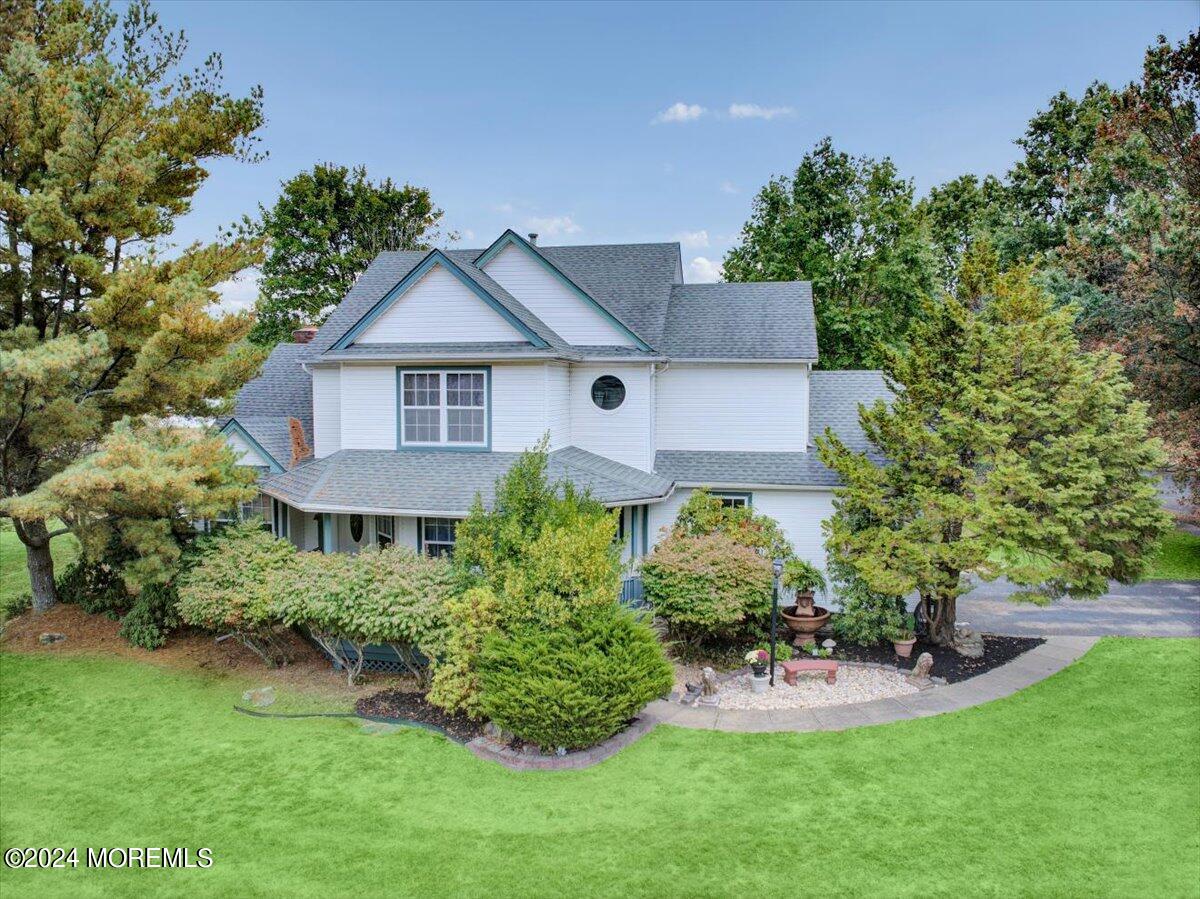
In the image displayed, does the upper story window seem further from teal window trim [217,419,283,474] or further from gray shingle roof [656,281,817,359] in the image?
gray shingle roof [656,281,817,359]

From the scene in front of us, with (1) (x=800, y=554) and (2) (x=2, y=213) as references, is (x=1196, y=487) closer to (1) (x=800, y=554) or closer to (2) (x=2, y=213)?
(1) (x=800, y=554)

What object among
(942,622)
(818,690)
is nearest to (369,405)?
(818,690)

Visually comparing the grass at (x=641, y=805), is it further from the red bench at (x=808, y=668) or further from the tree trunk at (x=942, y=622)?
the tree trunk at (x=942, y=622)

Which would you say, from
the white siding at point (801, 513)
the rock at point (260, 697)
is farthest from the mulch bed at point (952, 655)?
the rock at point (260, 697)

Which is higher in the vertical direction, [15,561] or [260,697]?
[15,561]

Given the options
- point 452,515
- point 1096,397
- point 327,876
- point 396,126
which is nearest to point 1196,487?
point 1096,397

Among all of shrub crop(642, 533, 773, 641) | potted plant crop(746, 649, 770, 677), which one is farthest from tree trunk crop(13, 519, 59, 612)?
potted plant crop(746, 649, 770, 677)

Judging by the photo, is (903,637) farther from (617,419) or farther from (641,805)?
(617,419)
